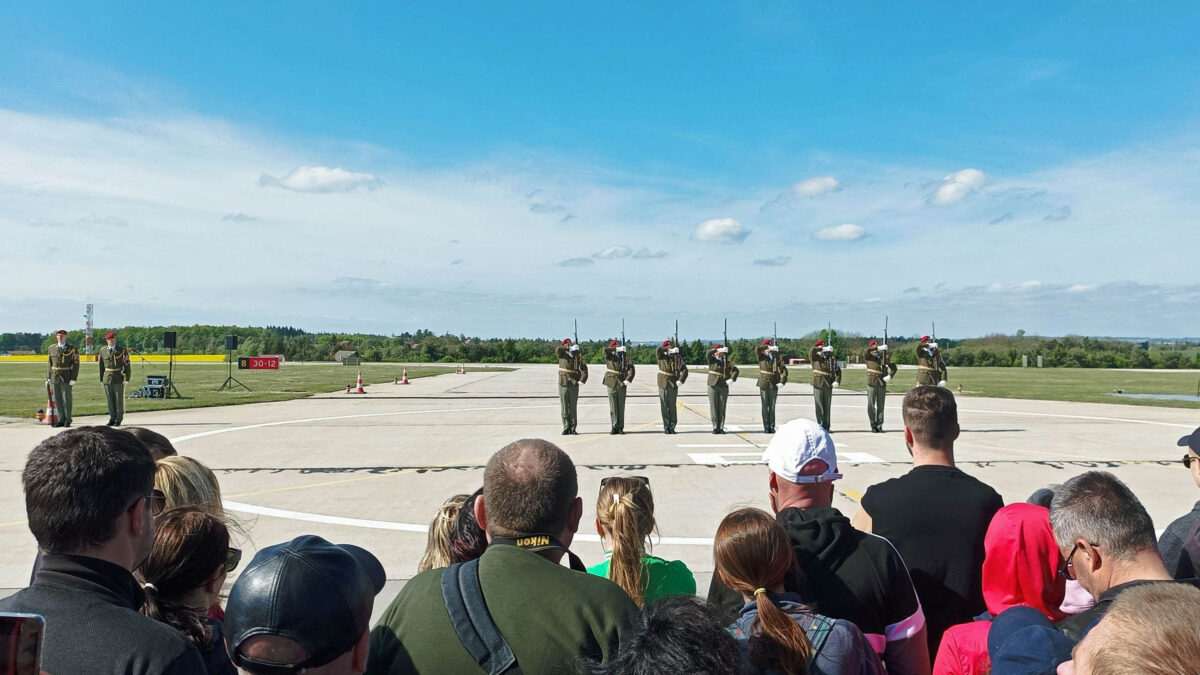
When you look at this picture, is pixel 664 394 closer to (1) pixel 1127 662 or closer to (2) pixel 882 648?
(2) pixel 882 648

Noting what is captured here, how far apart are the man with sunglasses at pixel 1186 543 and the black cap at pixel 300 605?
3.51m

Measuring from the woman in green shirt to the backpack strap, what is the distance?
4.24 feet

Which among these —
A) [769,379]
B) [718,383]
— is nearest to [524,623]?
[718,383]

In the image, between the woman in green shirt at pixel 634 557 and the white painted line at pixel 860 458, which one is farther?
the white painted line at pixel 860 458

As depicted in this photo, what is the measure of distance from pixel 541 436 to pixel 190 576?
12.4 meters

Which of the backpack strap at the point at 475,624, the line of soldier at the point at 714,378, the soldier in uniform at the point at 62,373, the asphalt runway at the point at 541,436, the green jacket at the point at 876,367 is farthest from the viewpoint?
the green jacket at the point at 876,367

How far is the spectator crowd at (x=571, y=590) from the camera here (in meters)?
1.61

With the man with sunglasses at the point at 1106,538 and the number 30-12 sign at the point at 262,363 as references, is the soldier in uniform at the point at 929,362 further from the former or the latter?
the number 30-12 sign at the point at 262,363

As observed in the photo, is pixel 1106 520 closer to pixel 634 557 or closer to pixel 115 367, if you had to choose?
pixel 634 557

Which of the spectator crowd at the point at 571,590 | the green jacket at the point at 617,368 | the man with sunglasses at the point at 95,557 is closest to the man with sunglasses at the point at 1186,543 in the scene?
the spectator crowd at the point at 571,590

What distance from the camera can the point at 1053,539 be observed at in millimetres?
2869

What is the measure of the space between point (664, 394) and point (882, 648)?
13.4 meters

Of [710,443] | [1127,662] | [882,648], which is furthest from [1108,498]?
[710,443]

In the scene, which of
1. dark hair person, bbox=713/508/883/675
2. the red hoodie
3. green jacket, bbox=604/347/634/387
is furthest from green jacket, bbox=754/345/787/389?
dark hair person, bbox=713/508/883/675
